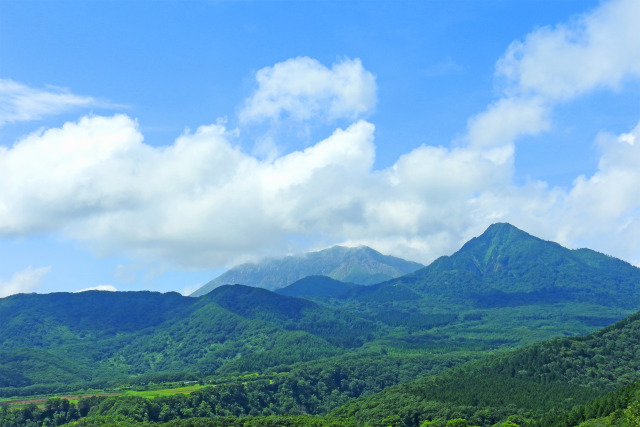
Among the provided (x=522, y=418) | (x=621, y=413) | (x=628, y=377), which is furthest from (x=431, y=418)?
(x=628, y=377)

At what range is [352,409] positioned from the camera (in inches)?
7692

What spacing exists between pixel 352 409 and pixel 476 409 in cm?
4290

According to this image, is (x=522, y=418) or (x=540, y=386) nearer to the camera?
(x=522, y=418)

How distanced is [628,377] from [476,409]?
63.2m

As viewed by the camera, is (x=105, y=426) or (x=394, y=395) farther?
(x=394, y=395)

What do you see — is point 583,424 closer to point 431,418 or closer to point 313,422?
point 431,418

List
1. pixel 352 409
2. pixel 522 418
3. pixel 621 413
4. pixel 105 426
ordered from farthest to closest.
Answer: pixel 352 409 → pixel 105 426 → pixel 522 418 → pixel 621 413

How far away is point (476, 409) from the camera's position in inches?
6762

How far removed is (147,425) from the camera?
16688 cm

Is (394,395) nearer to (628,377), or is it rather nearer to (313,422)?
(313,422)

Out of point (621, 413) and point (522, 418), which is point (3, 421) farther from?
point (621, 413)

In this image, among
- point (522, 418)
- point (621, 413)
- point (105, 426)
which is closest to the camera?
point (621, 413)

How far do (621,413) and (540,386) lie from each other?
75.9 m

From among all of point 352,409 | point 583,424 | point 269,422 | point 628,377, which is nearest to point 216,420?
Answer: point 269,422
